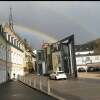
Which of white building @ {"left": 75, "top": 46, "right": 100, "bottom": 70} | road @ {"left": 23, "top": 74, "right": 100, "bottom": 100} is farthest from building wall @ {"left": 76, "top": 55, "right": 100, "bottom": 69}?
road @ {"left": 23, "top": 74, "right": 100, "bottom": 100}

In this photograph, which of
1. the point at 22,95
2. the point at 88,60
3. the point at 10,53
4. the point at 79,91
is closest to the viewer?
the point at 22,95

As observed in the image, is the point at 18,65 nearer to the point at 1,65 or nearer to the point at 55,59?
the point at 55,59

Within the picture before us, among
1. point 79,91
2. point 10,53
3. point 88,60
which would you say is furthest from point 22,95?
point 88,60

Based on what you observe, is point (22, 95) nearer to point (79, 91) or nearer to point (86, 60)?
point (79, 91)

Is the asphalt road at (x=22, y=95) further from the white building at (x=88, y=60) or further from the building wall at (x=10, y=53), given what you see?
the white building at (x=88, y=60)

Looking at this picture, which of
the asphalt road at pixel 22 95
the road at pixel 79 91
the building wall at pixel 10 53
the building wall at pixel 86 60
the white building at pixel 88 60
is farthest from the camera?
the building wall at pixel 86 60

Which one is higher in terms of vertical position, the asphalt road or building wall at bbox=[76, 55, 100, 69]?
building wall at bbox=[76, 55, 100, 69]

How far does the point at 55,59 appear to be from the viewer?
83.1m

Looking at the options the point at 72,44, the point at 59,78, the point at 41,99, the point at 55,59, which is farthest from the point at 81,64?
the point at 41,99

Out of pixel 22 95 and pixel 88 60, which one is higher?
pixel 88 60

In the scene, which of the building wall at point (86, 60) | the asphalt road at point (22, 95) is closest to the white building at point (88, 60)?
the building wall at point (86, 60)

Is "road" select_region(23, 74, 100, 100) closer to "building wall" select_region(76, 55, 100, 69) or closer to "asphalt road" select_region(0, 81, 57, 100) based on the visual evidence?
"asphalt road" select_region(0, 81, 57, 100)

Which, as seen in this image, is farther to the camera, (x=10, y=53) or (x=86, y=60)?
(x=86, y=60)

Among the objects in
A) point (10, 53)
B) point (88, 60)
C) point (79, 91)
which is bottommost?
point (79, 91)
